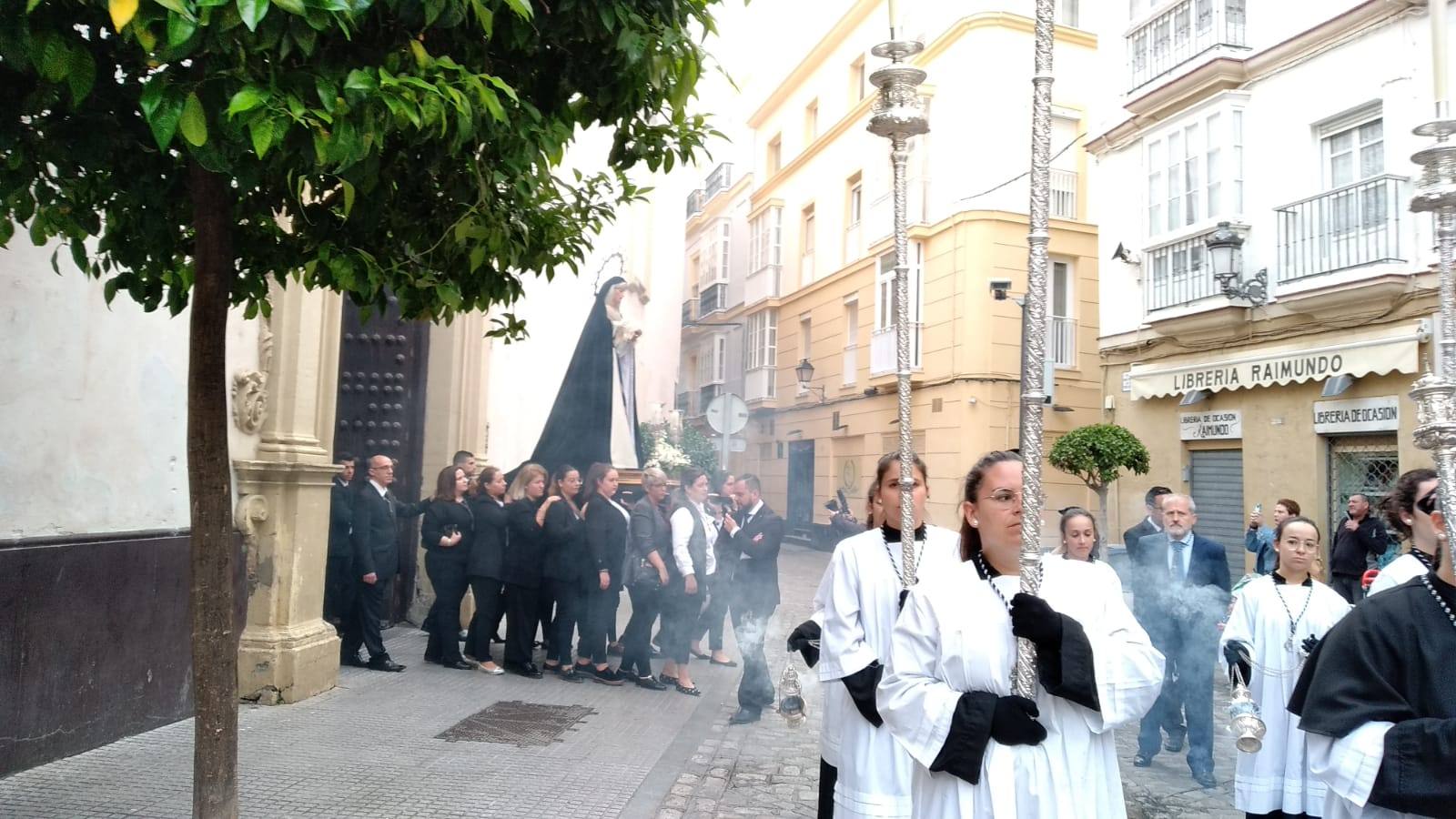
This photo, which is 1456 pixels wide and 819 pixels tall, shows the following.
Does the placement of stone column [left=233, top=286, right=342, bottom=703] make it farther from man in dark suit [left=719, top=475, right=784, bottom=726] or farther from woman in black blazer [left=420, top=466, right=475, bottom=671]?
man in dark suit [left=719, top=475, right=784, bottom=726]

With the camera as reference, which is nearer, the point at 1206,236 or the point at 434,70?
the point at 434,70

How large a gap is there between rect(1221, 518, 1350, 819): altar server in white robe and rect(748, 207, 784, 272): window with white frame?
78.6ft

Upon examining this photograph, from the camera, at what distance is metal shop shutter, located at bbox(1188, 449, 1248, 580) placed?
14.9m

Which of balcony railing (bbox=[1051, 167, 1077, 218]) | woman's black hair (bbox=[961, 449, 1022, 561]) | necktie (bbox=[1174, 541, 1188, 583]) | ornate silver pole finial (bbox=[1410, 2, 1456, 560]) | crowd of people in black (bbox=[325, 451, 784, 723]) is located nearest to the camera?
ornate silver pole finial (bbox=[1410, 2, 1456, 560])

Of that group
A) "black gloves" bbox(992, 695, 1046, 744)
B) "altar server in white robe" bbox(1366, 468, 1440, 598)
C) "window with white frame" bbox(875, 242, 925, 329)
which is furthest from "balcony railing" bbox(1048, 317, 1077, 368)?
A: "black gloves" bbox(992, 695, 1046, 744)

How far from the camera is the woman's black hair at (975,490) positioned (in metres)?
2.96

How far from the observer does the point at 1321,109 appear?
13695 mm

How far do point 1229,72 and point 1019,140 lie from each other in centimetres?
648

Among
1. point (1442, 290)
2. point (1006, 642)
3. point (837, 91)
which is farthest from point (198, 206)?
point (837, 91)

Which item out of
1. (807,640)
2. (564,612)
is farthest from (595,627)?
(807,640)

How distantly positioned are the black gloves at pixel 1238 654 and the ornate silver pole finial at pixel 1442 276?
231 centimetres

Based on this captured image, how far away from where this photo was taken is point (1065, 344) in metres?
21.4

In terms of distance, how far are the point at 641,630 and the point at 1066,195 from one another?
15782mm

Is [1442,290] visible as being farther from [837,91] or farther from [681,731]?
[837,91]
